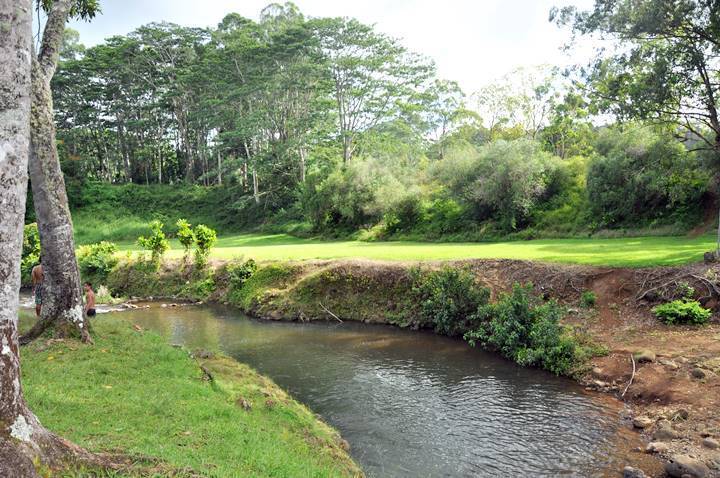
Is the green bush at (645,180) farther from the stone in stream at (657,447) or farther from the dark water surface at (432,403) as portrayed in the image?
the stone in stream at (657,447)

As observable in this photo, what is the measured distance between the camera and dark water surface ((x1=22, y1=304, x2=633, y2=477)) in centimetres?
881

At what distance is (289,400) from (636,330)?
9.98 meters

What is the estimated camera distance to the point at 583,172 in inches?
1326

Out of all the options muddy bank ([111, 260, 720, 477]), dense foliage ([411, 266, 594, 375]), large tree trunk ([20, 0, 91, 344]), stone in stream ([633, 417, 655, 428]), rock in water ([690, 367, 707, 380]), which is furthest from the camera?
dense foliage ([411, 266, 594, 375])

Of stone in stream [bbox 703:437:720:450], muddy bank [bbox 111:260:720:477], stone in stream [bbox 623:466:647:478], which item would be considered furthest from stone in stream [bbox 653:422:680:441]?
stone in stream [bbox 623:466:647:478]

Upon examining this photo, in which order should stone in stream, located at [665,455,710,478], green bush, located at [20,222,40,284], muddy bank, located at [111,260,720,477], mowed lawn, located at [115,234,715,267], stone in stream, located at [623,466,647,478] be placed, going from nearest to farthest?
stone in stream, located at [665,455,710,478] < stone in stream, located at [623,466,647,478] < muddy bank, located at [111,260,720,477] < mowed lawn, located at [115,234,715,267] < green bush, located at [20,222,40,284]

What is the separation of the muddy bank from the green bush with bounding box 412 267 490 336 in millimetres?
735

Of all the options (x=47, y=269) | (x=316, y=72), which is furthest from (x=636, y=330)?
(x=316, y=72)

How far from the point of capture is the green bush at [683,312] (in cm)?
1387

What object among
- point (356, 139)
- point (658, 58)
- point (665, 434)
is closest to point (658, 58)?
point (658, 58)

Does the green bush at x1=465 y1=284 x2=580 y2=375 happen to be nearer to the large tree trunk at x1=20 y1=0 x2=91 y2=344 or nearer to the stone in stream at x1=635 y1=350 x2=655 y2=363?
the stone in stream at x1=635 y1=350 x2=655 y2=363

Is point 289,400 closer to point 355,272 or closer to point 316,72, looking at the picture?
point 355,272

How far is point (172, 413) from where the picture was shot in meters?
7.36

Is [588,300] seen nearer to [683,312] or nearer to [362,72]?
[683,312]
